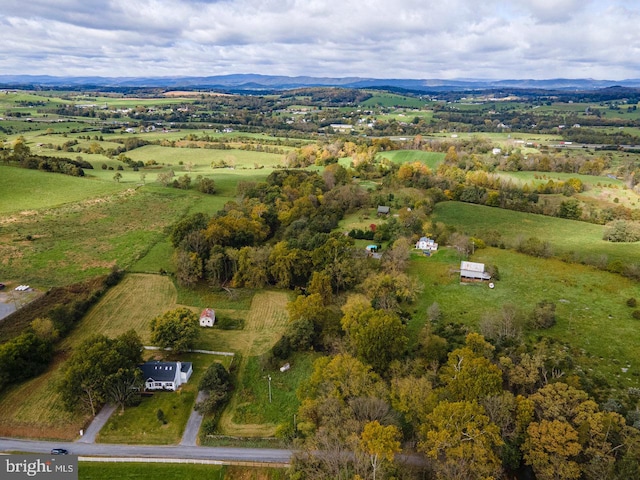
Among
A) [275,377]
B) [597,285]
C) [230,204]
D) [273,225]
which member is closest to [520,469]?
[275,377]

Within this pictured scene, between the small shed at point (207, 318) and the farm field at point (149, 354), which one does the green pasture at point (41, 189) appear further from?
the small shed at point (207, 318)

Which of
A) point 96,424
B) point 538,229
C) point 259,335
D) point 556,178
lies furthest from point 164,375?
point 556,178

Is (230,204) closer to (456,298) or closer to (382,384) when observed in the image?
(456,298)

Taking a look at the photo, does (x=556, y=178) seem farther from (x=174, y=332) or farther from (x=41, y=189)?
(x=41, y=189)

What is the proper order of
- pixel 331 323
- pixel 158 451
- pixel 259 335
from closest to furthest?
pixel 158 451 < pixel 331 323 < pixel 259 335

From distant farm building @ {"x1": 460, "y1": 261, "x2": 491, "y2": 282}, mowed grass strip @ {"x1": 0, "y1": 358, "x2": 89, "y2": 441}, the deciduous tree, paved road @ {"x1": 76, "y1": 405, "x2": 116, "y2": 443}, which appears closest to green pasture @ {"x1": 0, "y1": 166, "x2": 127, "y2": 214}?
mowed grass strip @ {"x1": 0, "y1": 358, "x2": 89, "y2": 441}

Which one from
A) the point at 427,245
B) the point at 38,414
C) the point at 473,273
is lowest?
the point at 38,414
